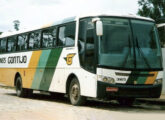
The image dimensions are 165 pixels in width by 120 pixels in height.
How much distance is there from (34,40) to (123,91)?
7161 mm

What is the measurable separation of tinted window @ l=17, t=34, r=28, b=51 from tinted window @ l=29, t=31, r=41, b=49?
2.07 feet

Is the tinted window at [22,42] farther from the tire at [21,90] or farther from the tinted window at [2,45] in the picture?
the tinted window at [2,45]

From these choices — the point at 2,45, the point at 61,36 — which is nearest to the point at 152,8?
the point at 2,45

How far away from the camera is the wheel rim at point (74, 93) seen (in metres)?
15.4

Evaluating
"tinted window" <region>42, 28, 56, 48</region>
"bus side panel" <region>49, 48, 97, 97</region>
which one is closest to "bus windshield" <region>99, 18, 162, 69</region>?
"bus side panel" <region>49, 48, 97, 97</region>

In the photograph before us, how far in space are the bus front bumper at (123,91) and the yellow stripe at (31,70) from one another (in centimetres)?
580

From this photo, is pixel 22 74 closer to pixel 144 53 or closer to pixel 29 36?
pixel 29 36

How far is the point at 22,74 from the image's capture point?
2141cm

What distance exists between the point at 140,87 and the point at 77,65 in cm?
237

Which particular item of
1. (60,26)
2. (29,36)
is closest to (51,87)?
(60,26)

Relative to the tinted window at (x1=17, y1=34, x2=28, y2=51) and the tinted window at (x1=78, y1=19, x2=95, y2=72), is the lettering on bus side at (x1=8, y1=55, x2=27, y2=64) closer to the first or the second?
the tinted window at (x1=17, y1=34, x2=28, y2=51)

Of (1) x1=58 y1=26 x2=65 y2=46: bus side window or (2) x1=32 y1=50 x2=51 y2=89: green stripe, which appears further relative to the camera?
(2) x1=32 y1=50 x2=51 y2=89: green stripe

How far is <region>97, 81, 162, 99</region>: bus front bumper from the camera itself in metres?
13.9

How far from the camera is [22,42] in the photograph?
2159 centimetres
